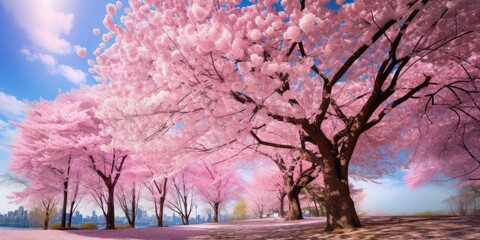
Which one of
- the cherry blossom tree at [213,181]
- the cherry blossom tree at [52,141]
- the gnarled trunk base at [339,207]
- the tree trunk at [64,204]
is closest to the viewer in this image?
the gnarled trunk base at [339,207]

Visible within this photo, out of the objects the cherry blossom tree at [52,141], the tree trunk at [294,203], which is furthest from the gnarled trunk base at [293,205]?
the cherry blossom tree at [52,141]

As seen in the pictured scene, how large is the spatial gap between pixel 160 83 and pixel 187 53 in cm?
167

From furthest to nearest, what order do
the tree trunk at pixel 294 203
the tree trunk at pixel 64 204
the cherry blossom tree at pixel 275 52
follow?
1. the tree trunk at pixel 64 204
2. the tree trunk at pixel 294 203
3. the cherry blossom tree at pixel 275 52

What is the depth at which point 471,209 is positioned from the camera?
1655cm

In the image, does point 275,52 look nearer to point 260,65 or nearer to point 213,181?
point 260,65

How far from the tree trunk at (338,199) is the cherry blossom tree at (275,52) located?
25 mm

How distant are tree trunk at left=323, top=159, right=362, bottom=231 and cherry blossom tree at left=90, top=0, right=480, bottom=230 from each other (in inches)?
1.0

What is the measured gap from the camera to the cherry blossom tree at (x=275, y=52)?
488 cm

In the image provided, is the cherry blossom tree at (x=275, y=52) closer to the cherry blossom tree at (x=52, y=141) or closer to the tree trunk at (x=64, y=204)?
the cherry blossom tree at (x=52, y=141)

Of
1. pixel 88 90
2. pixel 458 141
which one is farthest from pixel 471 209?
pixel 88 90

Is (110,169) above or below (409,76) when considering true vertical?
below

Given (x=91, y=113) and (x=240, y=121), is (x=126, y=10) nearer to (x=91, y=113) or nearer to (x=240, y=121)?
(x=240, y=121)

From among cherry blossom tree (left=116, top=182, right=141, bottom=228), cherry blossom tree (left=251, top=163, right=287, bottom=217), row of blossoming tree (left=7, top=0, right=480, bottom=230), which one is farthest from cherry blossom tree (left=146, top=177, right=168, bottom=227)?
row of blossoming tree (left=7, top=0, right=480, bottom=230)

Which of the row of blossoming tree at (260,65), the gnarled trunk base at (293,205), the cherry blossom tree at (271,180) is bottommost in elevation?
the gnarled trunk base at (293,205)
